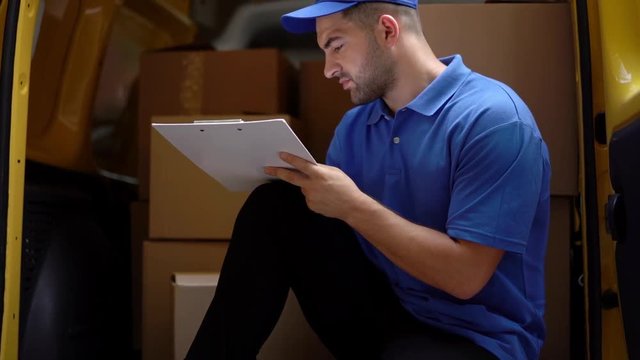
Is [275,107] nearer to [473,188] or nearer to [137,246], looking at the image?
[137,246]

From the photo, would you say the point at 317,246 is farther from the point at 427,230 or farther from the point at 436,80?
the point at 436,80

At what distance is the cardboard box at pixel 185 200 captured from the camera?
2.01m

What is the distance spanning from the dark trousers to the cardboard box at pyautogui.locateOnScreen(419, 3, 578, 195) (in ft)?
1.96

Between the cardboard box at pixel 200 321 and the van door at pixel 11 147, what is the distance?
0.43m

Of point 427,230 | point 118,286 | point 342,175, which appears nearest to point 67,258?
point 118,286

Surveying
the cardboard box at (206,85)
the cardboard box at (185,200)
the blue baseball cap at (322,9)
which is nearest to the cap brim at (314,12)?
the blue baseball cap at (322,9)

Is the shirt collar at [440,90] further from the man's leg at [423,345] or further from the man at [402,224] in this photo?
the man's leg at [423,345]

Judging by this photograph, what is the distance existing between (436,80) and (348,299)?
454mm

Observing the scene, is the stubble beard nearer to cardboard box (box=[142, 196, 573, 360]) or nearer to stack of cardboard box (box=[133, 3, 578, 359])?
stack of cardboard box (box=[133, 3, 578, 359])

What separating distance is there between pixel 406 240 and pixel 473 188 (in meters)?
0.14

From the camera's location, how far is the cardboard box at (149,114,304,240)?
201 centimetres

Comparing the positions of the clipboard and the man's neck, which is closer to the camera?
the clipboard

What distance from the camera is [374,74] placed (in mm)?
1482

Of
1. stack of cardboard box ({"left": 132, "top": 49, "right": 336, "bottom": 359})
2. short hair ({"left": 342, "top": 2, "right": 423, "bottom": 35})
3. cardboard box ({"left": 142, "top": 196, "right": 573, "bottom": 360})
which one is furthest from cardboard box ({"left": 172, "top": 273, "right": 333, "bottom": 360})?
short hair ({"left": 342, "top": 2, "right": 423, "bottom": 35})
